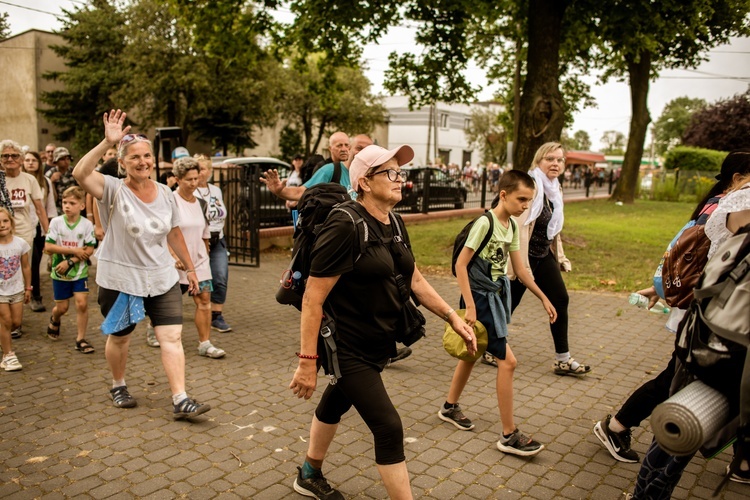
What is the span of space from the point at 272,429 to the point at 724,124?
47240 millimetres

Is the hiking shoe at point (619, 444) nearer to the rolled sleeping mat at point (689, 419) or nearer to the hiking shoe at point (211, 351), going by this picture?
the rolled sleeping mat at point (689, 419)

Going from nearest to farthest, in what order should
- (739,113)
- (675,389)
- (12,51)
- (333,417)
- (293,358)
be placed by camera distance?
(675,389) → (333,417) → (293,358) → (12,51) → (739,113)

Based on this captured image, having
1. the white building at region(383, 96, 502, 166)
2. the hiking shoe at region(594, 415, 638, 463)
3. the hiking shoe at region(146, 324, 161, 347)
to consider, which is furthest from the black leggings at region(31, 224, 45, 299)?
the white building at region(383, 96, 502, 166)

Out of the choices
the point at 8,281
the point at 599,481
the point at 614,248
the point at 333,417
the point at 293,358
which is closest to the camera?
the point at 333,417

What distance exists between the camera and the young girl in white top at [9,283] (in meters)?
5.52

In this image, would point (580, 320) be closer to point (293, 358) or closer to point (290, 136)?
point (293, 358)

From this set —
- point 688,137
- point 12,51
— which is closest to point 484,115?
point 688,137

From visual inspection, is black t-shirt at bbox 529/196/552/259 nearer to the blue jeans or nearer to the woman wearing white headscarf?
the woman wearing white headscarf

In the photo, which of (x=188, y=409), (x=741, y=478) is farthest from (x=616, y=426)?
(x=188, y=409)

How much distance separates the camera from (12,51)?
34406 mm

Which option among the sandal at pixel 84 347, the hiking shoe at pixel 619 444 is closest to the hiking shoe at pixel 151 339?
the sandal at pixel 84 347

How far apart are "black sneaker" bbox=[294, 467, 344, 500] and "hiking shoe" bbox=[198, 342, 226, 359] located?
107 inches

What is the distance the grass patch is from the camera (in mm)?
10570

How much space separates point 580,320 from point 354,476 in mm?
4915
